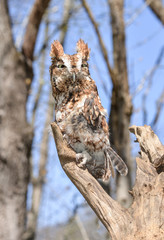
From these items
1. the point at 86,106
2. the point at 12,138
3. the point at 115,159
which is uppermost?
the point at 12,138

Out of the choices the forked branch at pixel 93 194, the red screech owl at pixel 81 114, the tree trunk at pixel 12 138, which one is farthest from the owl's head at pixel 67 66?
the tree trunk at pixel 12 138

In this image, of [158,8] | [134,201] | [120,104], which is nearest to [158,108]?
[120,104]

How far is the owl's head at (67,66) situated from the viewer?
8.32 feet

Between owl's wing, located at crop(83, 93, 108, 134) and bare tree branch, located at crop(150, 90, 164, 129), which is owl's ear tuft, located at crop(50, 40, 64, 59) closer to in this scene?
owl's wing, located at crop(83, 93, 108, 134)

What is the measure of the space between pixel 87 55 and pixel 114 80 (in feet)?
7.50

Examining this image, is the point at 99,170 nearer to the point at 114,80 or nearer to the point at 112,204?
the point at 112,204

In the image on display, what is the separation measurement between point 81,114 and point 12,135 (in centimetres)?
225

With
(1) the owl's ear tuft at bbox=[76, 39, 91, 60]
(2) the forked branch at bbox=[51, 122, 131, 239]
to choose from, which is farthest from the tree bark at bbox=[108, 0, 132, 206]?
(2) the forked branch at bbox=[51, 122, 131, 239]

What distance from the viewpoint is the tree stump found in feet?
6.90

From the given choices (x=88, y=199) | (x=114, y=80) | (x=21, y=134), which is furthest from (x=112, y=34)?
(x=88, y=199)

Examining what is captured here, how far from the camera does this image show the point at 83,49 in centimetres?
272

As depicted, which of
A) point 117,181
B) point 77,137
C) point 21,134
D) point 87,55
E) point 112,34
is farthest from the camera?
point 112,34

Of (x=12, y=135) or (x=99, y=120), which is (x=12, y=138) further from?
(x=99, y=120)

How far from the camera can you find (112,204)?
222 cm
